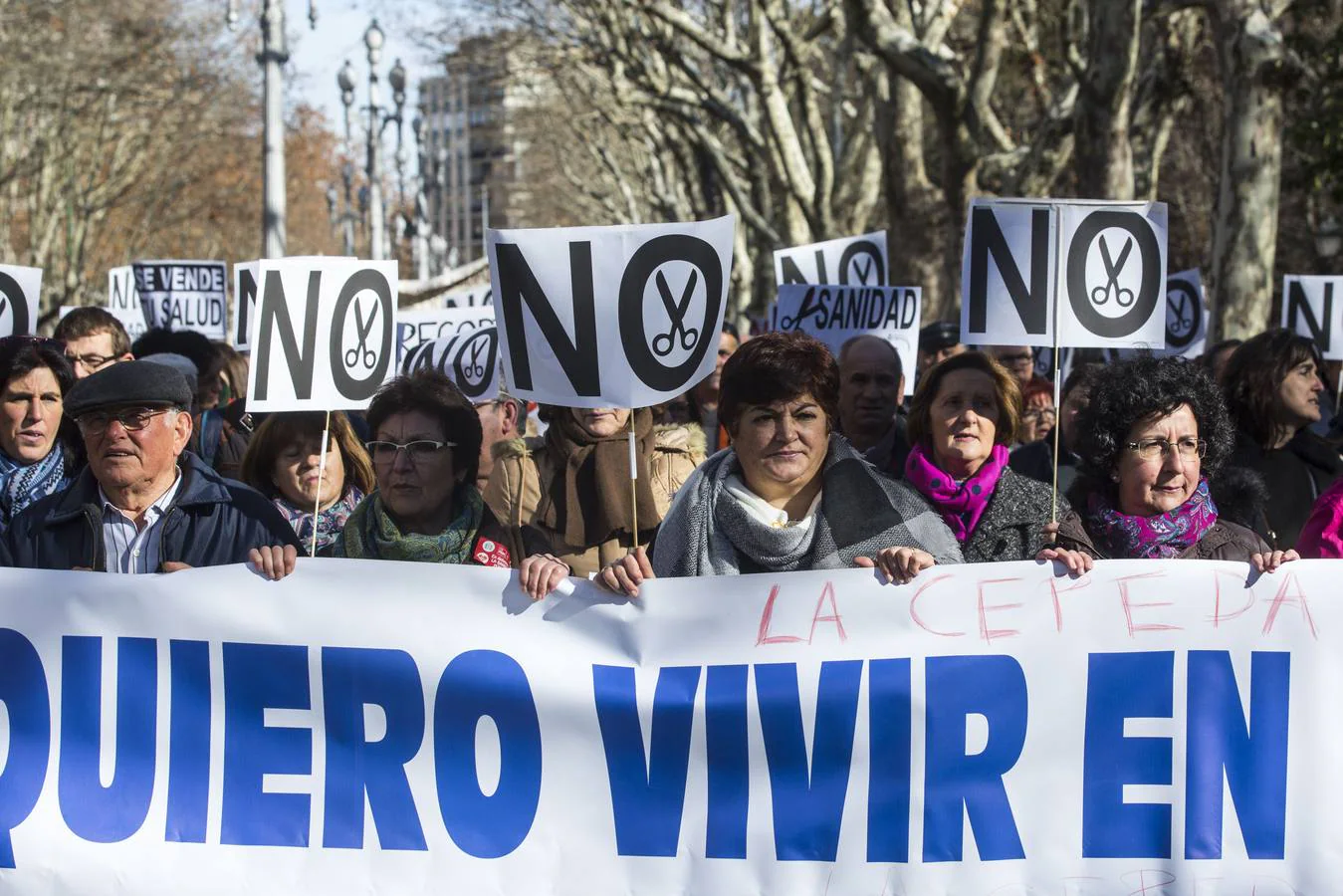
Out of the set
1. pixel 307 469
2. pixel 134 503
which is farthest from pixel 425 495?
pixel 307 469

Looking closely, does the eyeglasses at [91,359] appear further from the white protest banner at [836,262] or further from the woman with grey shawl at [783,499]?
the white protest banner at [836,262]

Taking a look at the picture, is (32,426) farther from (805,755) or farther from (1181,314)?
(1181,314)

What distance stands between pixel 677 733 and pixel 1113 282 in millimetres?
2209

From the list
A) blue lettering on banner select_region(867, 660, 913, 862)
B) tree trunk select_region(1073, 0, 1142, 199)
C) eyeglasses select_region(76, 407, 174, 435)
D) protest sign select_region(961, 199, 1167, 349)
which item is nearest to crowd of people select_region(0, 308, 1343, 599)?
eyeglasses select_region(76, 407, 174, 435)

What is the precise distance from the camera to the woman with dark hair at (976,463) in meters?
4.60

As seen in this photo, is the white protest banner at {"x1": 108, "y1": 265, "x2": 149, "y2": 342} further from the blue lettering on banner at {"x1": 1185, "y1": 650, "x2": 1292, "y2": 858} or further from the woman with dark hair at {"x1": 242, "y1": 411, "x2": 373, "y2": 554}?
the blue lettering on banner at {"x1": 1185, "y1": 650, "x2": 1292, "y2": 858}

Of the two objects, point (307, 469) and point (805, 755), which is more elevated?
point (307, 469)

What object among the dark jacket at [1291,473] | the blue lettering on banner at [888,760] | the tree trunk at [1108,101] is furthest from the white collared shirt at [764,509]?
the tree trunk at [1108,101]

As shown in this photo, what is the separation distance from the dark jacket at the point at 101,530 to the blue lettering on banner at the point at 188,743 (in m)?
0.26

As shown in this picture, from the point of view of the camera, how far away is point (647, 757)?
4090 mm

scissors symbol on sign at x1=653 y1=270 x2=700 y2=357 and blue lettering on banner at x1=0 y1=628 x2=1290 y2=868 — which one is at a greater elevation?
scissors symbol on sign at x1=653 y1=270 x2=700 y2=357

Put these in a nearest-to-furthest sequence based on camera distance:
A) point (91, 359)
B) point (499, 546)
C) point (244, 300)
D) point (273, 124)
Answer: point (499, 546) → point (91, 359) → point (244, 300) → point (273, 124)

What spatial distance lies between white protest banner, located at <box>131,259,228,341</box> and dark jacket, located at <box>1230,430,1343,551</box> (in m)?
8.88

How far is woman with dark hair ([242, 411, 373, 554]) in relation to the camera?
212 inches
